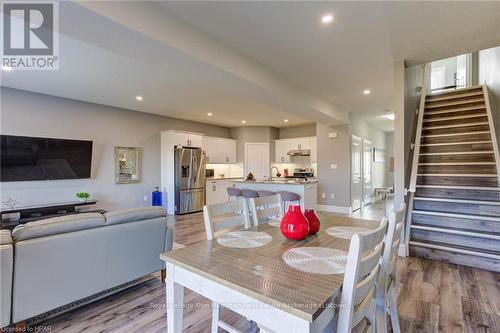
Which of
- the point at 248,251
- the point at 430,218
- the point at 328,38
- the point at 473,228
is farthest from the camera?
the point at 430,218

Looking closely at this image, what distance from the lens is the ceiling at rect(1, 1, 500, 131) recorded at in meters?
2.15

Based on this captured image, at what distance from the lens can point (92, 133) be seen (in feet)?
17.2

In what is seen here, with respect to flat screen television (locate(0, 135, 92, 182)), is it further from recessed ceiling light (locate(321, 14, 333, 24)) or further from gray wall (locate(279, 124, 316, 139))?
gray wall (locate(279, 124, 316, 139))

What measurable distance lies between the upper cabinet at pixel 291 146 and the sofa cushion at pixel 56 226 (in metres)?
6.59

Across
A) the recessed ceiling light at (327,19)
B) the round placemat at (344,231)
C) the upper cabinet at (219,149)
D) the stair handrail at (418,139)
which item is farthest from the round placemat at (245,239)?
the upper cabinet at (219,149)

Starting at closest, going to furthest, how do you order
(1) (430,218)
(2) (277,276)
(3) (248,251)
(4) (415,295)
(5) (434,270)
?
(2) (277,276) < (3) (248,251) < (4) (415,295) < (5) (434,270) < (1) (430,218)

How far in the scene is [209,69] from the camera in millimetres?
2814

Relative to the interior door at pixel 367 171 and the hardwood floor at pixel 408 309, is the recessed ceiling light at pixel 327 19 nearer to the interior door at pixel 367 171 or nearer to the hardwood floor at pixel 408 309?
the hardwood floor at pixel 408 309

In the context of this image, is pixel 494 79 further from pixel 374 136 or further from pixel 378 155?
pixel 378 155

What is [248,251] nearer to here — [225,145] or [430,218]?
[430,218]

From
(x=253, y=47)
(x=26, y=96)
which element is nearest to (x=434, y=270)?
(x=253, y=47)

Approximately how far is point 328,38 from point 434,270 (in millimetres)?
2995

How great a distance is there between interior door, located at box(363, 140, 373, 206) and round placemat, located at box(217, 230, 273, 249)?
22.5 ft

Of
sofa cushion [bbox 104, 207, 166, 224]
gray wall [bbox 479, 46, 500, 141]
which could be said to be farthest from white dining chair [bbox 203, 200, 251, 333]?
gray wall [bbox 479, 46, 500, 141]
